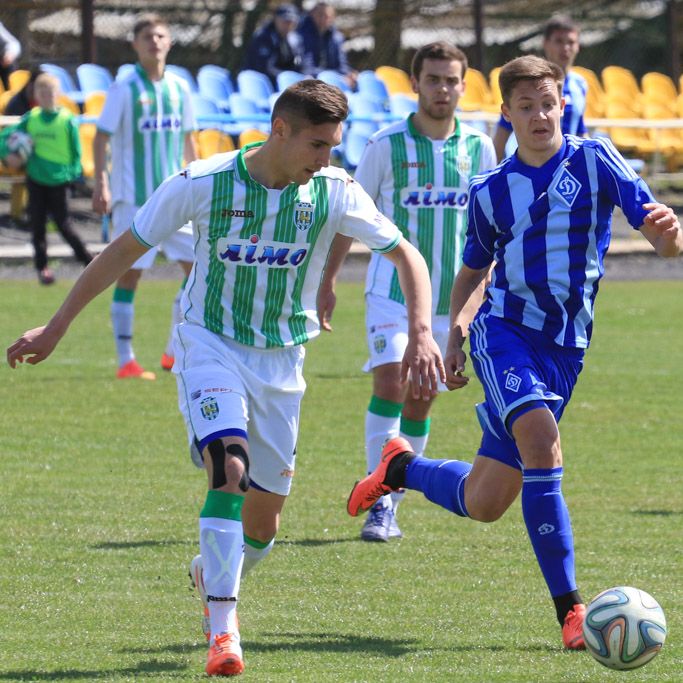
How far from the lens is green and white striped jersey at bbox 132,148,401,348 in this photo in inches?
188

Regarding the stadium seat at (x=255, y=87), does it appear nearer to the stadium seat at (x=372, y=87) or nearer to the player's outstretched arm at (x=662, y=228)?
the stadium seat at (x=372, y=87)

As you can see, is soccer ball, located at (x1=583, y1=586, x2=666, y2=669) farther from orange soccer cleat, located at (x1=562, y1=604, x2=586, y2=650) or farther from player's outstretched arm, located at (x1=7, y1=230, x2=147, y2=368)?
player's outstretched arm, located at (x1=7, y1=230, x2=147, y2=368)

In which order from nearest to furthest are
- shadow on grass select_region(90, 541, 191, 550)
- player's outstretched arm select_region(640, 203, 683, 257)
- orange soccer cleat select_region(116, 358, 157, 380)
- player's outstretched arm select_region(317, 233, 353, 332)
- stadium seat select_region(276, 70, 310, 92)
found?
player's outstretched arm select_region(640, 203, 683, 257) → shadow on grass select_region(90, 541, 191, 550) → player's outstretched arm select_region(317, 233, 353, 332) → orange soccer cleat select_region(116, 358, 157, 380) → stadium seat select_region(276, 70, 310, 92)

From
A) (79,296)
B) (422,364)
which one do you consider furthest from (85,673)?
(422,364)

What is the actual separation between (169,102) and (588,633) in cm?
693

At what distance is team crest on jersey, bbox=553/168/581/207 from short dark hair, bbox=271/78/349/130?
789 mm

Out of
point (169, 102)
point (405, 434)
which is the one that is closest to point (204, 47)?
point (169, 102)

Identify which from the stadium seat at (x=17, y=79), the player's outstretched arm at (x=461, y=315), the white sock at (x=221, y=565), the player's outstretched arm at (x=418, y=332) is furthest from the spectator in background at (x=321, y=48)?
the white sock at (x=221, y=565)

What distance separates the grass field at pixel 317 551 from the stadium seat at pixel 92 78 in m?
7.58

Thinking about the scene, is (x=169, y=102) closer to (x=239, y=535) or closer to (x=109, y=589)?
(x=109, y=589)

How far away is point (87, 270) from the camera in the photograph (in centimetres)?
467

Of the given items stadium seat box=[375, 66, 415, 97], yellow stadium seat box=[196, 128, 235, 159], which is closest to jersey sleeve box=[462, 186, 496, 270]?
yellow stadium seat box=[196, 128, 235, 159]

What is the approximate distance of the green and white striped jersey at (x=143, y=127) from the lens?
10508 millimetres

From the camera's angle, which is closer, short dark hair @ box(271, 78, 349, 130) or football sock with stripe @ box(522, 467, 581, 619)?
short dark hair @ box(271, 78, 349, 130)
